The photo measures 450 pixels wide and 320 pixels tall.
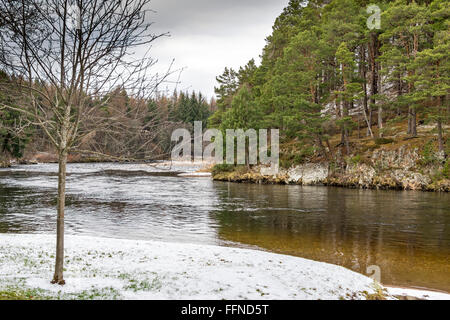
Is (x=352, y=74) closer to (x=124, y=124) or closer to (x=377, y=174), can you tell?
(x=377, y=174)

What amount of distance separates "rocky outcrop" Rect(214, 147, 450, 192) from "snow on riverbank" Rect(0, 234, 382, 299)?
25.0 meters

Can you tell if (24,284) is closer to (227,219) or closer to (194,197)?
(227,219)

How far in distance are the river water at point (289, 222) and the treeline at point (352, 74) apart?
9.54 meters

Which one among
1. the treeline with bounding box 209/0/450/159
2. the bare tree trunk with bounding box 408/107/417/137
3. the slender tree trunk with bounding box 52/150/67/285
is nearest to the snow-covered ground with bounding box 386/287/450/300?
the slender tree trunk with bounding box 52/150/67/285

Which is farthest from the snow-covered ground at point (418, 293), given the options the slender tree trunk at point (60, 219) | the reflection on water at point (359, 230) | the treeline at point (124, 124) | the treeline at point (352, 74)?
the treeline at point (352, 74)

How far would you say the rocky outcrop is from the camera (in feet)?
96.8

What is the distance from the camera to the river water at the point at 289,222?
1102cm

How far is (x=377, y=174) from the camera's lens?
3222 cm

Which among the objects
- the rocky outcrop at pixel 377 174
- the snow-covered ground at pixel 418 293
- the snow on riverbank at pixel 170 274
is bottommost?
the snow-covered ground at pixel 418 293

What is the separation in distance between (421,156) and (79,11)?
3109 cm

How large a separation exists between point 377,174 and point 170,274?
95.5ft

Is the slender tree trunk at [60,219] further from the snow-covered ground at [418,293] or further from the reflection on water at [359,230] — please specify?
the reflection on water at [359,230]

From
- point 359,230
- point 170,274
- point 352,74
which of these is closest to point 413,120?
point 352,74
